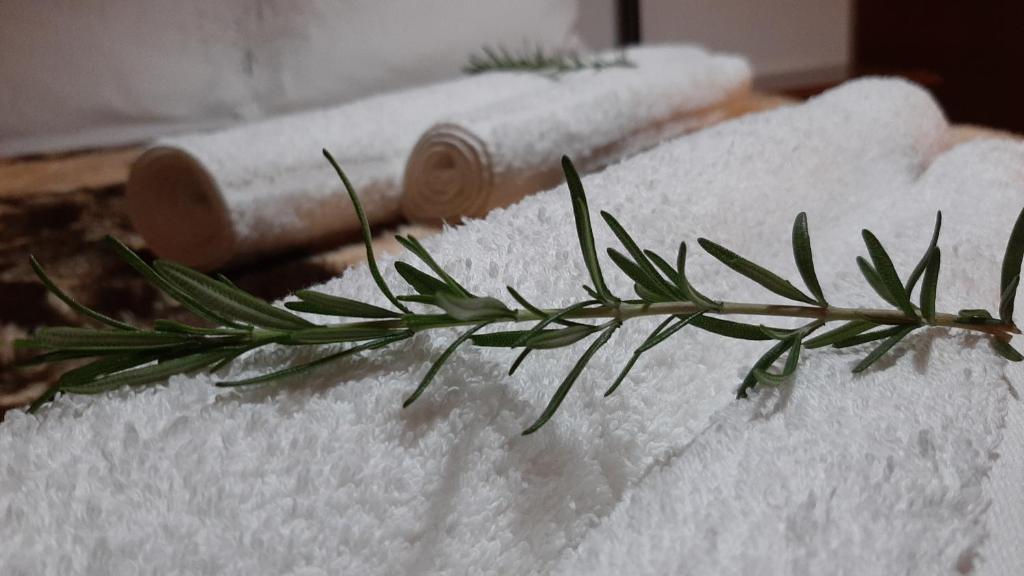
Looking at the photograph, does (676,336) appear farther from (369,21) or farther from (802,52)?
(802,52)

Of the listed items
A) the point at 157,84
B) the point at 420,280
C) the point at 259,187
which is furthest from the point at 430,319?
the point at 157,84

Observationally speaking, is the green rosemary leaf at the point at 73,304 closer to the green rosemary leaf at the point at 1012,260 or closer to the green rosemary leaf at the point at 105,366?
the green rosemary leaf at the point at 105,366

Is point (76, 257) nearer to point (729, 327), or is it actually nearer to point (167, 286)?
point (167, 286)

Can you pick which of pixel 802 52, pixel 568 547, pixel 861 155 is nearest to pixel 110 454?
pixel 568 547

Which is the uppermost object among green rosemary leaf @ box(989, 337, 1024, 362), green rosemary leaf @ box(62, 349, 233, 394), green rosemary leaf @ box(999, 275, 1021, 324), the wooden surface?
green rosemary leaf @ box(62, 349, 233, 394)

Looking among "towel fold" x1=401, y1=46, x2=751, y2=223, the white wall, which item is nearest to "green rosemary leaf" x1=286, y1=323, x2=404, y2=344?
"towel fold" x1=401, y1=46, x2=751, y2=223

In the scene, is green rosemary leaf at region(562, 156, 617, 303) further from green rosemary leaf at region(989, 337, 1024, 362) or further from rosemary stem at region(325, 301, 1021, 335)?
green rosemary leaf at region(989, 337, 1024, 362)
